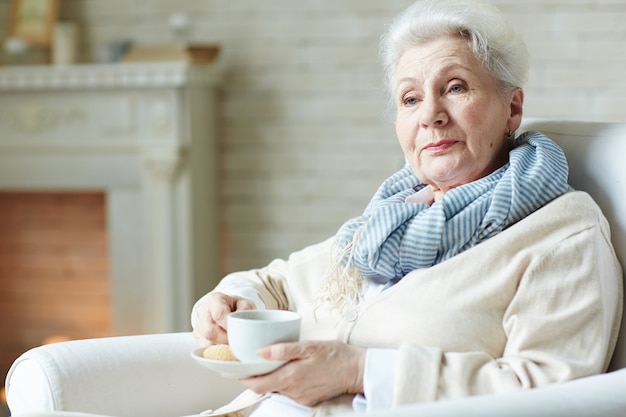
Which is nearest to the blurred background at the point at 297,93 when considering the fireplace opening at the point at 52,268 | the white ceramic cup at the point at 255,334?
the fireplace opening at the point at 52,268

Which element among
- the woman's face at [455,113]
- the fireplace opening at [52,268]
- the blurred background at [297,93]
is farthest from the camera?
the fireplace opening at [52,268]

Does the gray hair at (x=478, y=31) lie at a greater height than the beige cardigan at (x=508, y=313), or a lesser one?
greater

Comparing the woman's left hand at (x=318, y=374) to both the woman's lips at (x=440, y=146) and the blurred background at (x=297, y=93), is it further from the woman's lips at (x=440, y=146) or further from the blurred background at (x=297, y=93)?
the blurred background at (x=297, y=93)

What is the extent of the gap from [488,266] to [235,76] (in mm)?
2182

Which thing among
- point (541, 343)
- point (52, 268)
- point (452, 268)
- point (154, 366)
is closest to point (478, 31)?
point (452, 268)

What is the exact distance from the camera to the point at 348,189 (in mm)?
3424

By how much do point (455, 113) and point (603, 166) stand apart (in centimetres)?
28

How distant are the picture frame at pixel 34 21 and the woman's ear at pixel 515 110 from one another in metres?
2.34

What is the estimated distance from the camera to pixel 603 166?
1.61 meters

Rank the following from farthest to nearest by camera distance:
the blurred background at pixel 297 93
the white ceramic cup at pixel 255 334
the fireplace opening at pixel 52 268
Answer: the fireplace opening at pixel 52 268, the blurred background at pixel 297 93, the white ceramic cup at pixel 255 334

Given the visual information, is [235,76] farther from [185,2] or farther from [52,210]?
[52,210]

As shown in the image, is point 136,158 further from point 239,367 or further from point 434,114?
point 239,367

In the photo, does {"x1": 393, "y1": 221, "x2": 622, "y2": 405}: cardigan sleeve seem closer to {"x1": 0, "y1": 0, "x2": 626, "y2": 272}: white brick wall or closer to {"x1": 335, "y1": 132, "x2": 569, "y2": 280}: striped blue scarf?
{"x1": 335, "y1": 132, "x2": 569, "y2": 280}: striped blue scarf

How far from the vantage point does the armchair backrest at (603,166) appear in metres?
1.53
